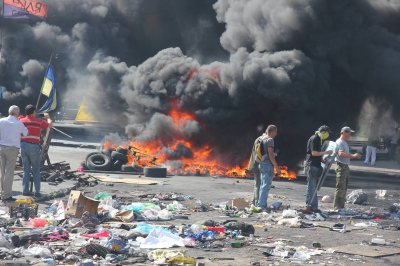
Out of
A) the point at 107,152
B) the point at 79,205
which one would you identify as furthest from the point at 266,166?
the point at 107,152

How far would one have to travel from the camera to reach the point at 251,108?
25.1 metres

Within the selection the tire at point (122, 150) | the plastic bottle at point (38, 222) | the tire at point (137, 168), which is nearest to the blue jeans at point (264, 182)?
the plastic bottle at point (38, 222)

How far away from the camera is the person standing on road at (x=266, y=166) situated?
1354 centimetres

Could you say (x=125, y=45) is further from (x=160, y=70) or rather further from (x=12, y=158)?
(x=12, y=158)

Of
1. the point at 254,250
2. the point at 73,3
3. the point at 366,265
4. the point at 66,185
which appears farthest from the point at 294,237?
the point at 73,3

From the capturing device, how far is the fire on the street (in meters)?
23.2

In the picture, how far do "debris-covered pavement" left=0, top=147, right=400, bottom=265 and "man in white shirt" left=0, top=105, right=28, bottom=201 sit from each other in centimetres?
70

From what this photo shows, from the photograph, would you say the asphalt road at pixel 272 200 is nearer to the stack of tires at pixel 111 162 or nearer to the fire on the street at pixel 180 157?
the fire on the street at pixel 180 157

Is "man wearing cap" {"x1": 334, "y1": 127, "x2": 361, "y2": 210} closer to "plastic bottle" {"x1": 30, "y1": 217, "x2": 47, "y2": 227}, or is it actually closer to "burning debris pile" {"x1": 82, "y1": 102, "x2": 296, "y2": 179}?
"plastic bottle" {"x1": 30, "y1": 217, "x2": 47, "y2": 227}

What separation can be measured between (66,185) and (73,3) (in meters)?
28.8

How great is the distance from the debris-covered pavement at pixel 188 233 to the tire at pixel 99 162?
6.21 meters

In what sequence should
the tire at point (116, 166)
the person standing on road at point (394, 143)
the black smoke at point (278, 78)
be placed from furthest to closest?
the person standing on road at point (394, 143), the black smoke at point (278, 78), the tire at point (116, 166)

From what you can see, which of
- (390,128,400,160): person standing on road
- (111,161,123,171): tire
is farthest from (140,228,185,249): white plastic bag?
(390,128,400,160): person standing on road

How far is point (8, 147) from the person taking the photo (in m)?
13.3
